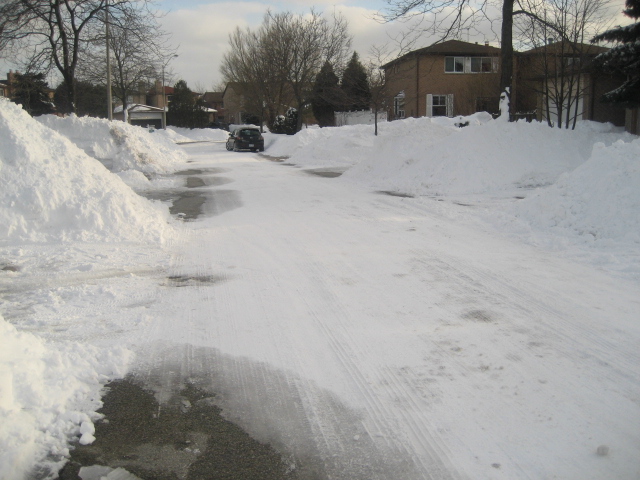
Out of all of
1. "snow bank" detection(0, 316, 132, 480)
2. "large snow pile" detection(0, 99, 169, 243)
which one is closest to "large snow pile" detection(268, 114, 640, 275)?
"snow bank" detection(0, 316, 132, 480)

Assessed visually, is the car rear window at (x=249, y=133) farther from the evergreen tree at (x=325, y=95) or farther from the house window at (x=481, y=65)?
the house window at (x=481, y=65)

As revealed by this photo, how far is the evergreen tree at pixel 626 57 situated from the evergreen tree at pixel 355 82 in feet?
49.0

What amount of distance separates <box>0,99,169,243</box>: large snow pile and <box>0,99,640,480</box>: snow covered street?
0.94 ft

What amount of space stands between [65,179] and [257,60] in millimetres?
45836

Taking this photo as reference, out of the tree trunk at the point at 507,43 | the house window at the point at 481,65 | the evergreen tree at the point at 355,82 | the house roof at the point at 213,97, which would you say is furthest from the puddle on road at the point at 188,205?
the house roof at the point at 213,97

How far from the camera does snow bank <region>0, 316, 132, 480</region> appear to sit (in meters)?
3.35

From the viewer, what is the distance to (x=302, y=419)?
390 centimetres

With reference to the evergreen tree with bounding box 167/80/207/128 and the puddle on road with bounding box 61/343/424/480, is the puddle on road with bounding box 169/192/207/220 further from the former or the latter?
the evergreen tree with bounding box 167/80/207/128

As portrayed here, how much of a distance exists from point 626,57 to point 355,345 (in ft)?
57.9

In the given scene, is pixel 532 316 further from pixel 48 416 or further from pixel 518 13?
pixel 518 13

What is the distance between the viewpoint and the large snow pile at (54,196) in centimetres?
865

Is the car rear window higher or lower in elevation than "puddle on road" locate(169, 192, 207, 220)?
higher

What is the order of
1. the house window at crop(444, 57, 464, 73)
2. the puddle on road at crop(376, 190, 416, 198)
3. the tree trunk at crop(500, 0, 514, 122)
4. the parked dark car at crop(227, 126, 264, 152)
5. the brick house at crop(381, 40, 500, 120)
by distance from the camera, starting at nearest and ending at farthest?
the puddle on road at crop(376, 190, 416, 198) < the tree trunk at crop(500, 0, 514, 122) < the parked dark car at crop(227, 126, 264, 152) < the brick house at crop(381, 40, 500, 120) < the house window at crop(444, 57, 464, 73)

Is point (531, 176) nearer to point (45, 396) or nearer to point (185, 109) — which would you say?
point (45, 396)
